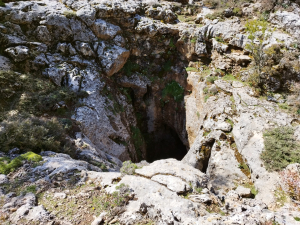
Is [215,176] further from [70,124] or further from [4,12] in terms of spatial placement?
[4,12]

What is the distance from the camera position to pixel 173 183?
4.27m

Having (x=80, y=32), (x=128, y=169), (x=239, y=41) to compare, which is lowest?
(x=128, y=169)

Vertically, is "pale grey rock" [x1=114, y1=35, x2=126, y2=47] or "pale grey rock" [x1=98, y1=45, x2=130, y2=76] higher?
"pale grey rock" [x1=114, y1=35, x2=126, y2=47]

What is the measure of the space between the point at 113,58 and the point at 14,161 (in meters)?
9.07

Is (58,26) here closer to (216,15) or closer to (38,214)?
(216,15)

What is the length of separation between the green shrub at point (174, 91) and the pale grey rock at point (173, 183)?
984 cm

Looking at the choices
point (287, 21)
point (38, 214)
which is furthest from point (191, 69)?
point (38, 214)

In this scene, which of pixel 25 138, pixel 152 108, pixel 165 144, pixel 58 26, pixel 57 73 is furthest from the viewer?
pixel 165 144

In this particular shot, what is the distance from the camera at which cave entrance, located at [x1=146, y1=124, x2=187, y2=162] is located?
15.7 meters

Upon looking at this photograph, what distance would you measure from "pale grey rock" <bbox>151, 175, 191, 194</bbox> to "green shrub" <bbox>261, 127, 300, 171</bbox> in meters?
3.67

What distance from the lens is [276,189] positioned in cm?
530

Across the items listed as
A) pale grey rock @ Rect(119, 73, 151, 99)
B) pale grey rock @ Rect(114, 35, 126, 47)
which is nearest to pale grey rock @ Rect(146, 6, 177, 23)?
pale grey rock @ Rect(114, 35, 126, 47)

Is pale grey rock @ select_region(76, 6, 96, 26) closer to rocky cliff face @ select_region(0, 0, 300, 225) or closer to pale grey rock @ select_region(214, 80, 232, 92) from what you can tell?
rocky cliff face @ select_region(0, 0, 300, 225)

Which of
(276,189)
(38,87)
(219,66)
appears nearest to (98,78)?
(38,87)
